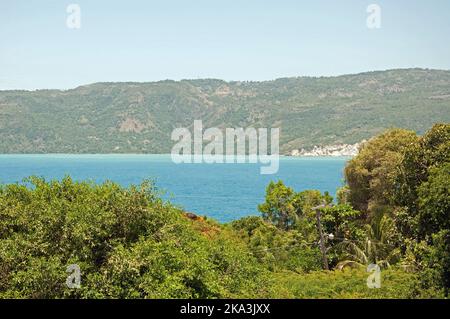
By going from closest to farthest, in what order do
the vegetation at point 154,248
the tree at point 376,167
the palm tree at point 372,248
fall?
1. the vegetation at point 154,248
2. the palm tree at point 372,248
3. the tree at point 376,167

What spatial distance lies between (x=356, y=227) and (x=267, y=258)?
22.0 ft

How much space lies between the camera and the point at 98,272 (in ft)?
54.7

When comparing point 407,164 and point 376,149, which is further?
point 376,149
